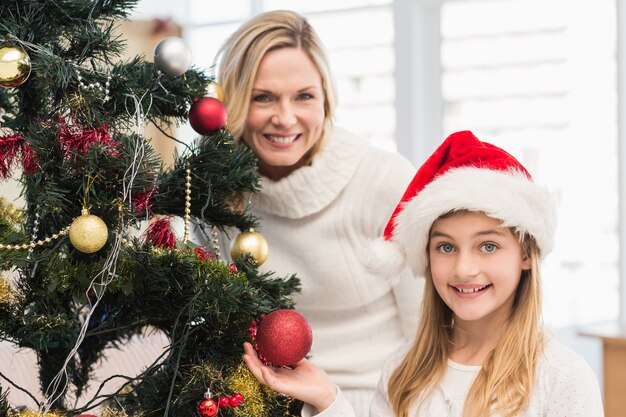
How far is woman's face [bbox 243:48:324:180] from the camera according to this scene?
1.66 metres

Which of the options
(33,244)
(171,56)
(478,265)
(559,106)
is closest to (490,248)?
(478,265)

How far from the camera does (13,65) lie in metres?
1.07

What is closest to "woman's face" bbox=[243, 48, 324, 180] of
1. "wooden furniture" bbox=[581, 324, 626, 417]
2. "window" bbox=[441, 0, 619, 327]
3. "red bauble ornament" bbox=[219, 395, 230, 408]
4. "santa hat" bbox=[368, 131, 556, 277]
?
"santa hat" bbox=[368, 131, 556, 277]

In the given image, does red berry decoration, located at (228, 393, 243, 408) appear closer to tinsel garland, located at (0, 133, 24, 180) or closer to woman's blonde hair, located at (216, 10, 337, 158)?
tinsel garland, located at (0, 133, 24, 180)

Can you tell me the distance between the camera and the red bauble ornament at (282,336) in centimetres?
119

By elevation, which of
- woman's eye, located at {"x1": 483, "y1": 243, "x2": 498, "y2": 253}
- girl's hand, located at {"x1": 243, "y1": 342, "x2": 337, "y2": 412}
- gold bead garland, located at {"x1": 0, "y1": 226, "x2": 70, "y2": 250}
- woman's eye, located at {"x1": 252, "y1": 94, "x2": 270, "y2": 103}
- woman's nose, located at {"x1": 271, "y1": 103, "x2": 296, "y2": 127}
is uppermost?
woman's eye, located at {"x1": 252, "y1": 94, "x2": 270, "y2": 103}

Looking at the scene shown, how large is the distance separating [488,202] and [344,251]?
21.2 inches

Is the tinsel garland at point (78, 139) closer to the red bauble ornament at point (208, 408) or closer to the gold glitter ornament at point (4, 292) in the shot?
the gold glitter ornament at point (4, 292)

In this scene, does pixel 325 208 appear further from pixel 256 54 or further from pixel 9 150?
pixel 9 150

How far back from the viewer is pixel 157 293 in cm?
123

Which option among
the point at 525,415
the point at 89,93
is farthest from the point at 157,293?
the point at 525,415

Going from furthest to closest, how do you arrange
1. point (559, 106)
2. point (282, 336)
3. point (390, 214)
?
point (559, 106) → point (390, 214) → point (282, 336)

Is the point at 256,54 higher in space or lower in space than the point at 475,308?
higher

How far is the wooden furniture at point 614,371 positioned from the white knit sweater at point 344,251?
142 cm
